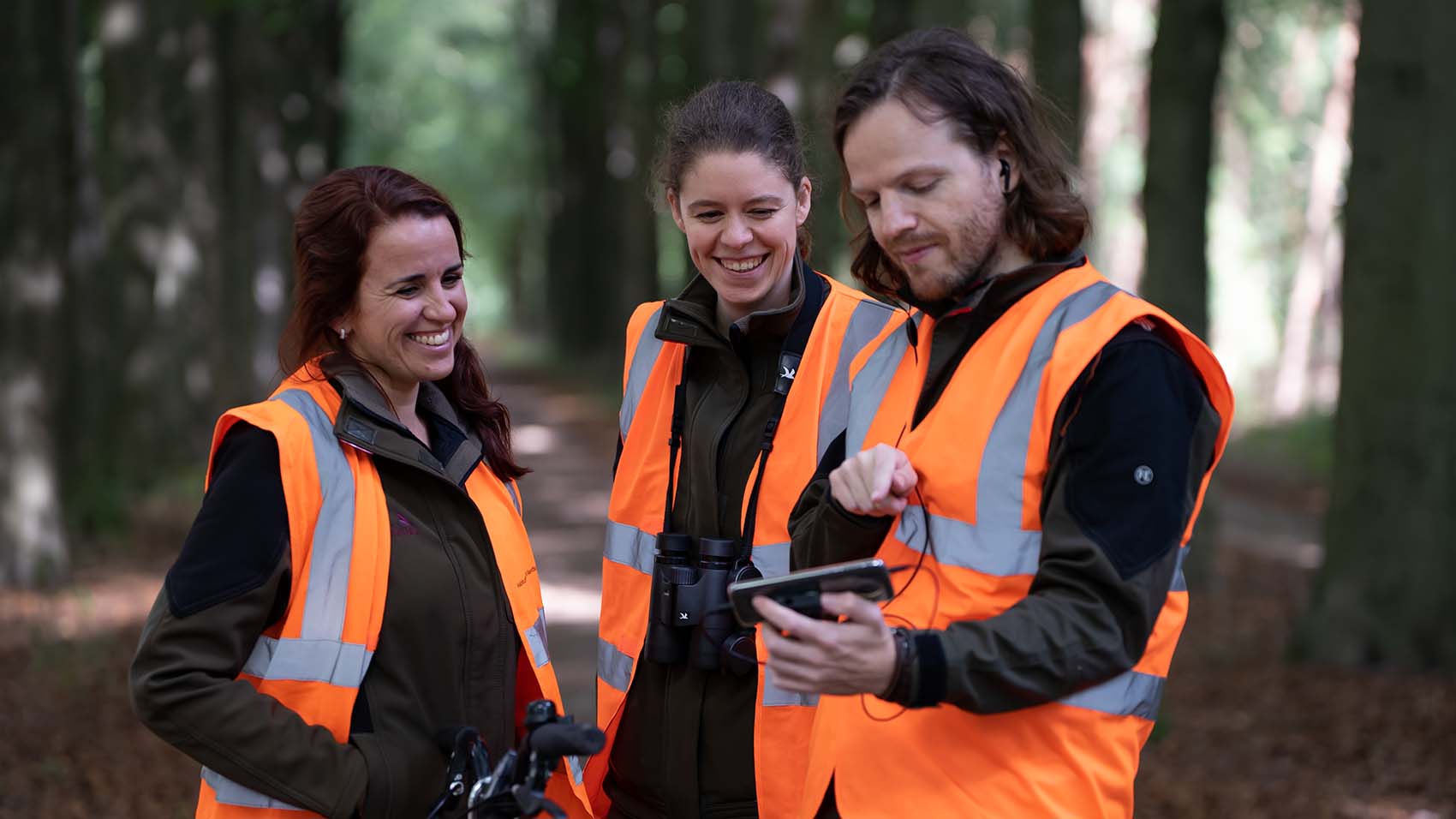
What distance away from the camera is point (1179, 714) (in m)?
9.33

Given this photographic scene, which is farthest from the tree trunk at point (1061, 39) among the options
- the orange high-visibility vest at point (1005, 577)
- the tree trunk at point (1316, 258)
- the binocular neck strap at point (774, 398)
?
the tree trunk at point (1316, 258)

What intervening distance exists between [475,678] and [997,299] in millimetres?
1434

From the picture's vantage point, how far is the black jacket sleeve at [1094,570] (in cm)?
250

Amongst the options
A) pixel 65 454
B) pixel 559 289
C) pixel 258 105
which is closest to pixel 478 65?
pixel 559 289

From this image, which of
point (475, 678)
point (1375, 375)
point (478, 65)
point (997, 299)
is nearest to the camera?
point (997, 299)

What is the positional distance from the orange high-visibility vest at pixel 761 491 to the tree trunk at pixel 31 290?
347 inches

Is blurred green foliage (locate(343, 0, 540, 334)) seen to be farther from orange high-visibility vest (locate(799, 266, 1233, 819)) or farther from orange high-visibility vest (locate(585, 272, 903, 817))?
orange high-visibility vest (locate(799, 266, 1233, 819))

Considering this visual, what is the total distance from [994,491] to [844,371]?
1.04 meters

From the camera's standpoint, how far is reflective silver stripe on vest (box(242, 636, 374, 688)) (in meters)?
3.08

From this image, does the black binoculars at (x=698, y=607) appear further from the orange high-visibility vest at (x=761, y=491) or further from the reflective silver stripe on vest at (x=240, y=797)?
the reflective silver stripe on vest at (x=240, y=797)

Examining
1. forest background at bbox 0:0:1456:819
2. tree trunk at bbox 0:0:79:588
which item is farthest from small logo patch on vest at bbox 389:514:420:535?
tree trunk at bbox 0:0:79:588

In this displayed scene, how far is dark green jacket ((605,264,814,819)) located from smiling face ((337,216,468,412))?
650mm

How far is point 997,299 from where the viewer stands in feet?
9.34

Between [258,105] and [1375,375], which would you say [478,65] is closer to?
[258,105]
